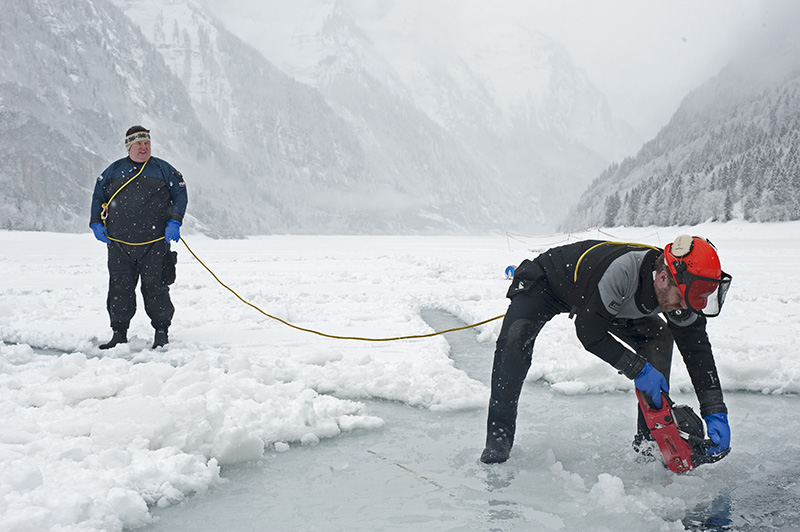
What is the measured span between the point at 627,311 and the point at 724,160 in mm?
89679

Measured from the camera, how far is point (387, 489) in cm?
265

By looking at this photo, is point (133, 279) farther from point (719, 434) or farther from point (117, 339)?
point (719, 434)

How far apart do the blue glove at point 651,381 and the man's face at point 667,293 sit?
0.30 m

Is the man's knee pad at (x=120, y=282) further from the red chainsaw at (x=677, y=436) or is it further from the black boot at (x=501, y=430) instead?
the red chainsaw at (x=677, y=436)

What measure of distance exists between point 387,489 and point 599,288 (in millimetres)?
1354

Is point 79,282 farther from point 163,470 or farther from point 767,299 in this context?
point 767,299

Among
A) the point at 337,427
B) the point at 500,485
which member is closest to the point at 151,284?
the point at 337,427

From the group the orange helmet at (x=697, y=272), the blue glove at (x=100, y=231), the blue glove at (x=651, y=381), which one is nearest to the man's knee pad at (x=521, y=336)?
the blue glove at (x=651, y=381)

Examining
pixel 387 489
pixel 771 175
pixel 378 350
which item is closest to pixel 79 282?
pixel 378 350

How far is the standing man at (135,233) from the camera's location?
517cm

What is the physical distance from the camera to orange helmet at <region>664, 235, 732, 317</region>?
7.90ft

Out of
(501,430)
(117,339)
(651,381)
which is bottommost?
(501,430)

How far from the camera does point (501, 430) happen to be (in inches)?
117

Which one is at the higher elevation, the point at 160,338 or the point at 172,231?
the point at 172,231
